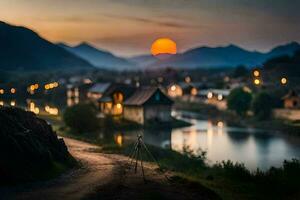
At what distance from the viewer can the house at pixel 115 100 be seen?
7438 centimetres

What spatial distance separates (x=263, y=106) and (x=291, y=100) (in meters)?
5.91

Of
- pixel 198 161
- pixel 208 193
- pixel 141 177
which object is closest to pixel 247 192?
pixel 208 193

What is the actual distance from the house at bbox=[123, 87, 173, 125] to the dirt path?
43.4 meters

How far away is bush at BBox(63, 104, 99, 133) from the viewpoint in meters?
54.5

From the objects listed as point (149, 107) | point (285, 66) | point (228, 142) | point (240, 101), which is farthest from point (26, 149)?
point (285, 66)

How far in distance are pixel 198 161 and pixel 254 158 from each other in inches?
387

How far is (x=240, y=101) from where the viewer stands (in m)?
80.8

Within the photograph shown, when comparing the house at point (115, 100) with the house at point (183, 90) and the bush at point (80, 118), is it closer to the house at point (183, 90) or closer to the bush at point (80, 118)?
the bush at point (80, 118)

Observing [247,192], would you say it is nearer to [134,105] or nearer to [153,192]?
[153,192]

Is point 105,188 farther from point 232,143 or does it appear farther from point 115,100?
point 115,100

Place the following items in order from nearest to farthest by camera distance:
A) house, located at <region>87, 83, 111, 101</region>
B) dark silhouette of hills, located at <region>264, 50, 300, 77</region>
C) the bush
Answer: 1. the bush
2. house, located at <region>87, 83, 111, 101</region>
3. dark silhouette of hills, located at <region>264, 50, 300, 77</region>

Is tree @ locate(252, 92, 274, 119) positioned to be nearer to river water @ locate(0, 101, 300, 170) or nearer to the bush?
river water @ locate(0, 101, 300, 170)

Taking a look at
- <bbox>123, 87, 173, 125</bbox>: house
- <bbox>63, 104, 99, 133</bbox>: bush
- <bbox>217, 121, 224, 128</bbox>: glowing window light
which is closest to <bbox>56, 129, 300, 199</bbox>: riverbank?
<bbox>63, 104, 99, 133</bbox>: bush

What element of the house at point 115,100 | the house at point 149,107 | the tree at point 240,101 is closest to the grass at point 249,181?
the house at point 149,107
